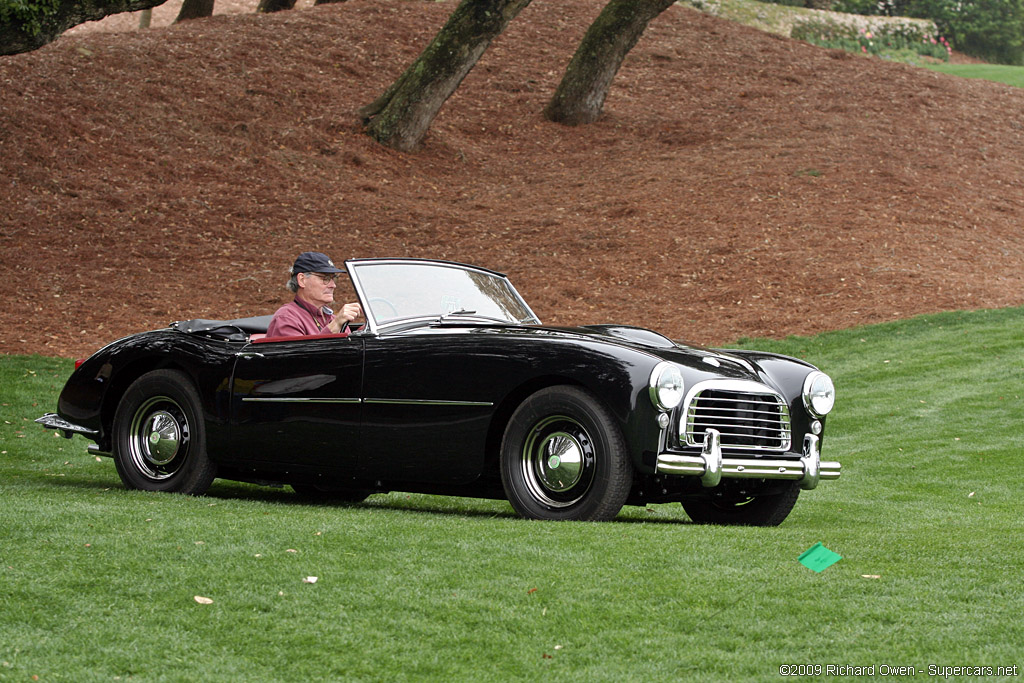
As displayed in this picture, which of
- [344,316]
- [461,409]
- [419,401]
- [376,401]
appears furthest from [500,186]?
[461,409]

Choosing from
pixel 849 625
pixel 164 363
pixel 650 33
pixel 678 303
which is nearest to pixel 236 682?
pixel 849 625

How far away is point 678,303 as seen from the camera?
55.6ft

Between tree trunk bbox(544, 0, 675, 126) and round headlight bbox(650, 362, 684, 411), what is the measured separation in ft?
59.3

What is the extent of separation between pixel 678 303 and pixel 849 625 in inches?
506

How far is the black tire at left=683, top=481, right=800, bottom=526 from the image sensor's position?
700 centimetres

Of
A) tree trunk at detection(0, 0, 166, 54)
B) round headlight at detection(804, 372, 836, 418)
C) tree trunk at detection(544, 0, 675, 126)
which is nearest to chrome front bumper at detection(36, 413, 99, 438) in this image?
round headlight at detection(804, 372, 836, 418)

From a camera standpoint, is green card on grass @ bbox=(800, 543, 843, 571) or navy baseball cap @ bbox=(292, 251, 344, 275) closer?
green card on grass @ bbox=(800, 543, 843, 571)

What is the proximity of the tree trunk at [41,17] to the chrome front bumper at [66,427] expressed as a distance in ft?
16.9

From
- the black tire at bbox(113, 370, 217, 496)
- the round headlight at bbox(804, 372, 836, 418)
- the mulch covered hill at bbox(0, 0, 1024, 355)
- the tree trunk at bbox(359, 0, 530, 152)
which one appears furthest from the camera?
the tree trunk at bbox(359, 0, 530, 152)

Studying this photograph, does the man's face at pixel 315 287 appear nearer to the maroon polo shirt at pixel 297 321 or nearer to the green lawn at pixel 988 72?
the maroon polo shirt at pixel 297 321

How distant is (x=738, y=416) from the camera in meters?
6.33

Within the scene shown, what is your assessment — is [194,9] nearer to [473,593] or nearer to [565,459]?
[565,459]

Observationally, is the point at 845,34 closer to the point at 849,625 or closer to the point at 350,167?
the point at 350,167

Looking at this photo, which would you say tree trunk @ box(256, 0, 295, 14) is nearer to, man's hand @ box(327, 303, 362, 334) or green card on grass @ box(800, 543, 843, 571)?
man's hand @ box(327, 303, 362, 334)
